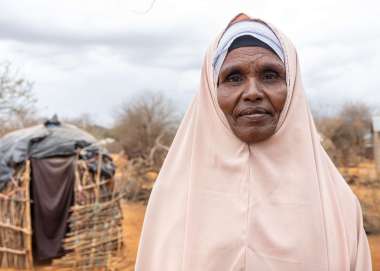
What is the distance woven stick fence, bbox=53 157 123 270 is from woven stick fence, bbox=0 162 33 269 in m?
0.66

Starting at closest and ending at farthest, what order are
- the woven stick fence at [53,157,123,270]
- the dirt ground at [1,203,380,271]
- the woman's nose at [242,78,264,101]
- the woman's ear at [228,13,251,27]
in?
the woman's nose at [242,78,264,101] → the woman's ear at [228,13,251,27] → the woven stick fence at [53,157,123,270] → the dirt ground at [1,203,380,271]

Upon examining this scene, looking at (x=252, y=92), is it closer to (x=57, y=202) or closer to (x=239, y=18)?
(x=239, y=18)

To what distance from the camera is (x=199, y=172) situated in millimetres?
1755

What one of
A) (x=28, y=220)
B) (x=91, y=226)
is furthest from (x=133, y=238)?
(x=28, y=220)

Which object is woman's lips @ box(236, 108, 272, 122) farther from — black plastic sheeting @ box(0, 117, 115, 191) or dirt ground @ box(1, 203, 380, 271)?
black plastic sheeting @ box(0, 117, 115, 191)

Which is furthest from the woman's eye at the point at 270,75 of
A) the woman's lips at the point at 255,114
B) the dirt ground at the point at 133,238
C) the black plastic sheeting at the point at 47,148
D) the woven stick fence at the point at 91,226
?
the black plastic sheeting at the point at 47,148

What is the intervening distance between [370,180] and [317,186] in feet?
50.6

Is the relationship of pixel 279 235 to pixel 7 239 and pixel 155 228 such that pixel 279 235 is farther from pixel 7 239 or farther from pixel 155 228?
pixel 7 239

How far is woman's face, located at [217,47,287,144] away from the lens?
1639 millimetres

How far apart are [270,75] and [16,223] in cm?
876

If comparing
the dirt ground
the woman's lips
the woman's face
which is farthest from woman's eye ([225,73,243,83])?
the dirt ground

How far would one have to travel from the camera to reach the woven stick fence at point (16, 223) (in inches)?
368

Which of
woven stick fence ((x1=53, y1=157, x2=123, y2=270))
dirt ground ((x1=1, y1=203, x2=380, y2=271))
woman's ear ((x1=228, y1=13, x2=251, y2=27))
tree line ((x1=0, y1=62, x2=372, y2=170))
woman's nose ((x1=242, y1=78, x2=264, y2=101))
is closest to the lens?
woman's nose ((x1=242, y1=78, x2=264, y2=101))

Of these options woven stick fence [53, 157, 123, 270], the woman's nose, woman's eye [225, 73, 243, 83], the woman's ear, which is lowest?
woven stick fence [53, 157, 123, 270]
